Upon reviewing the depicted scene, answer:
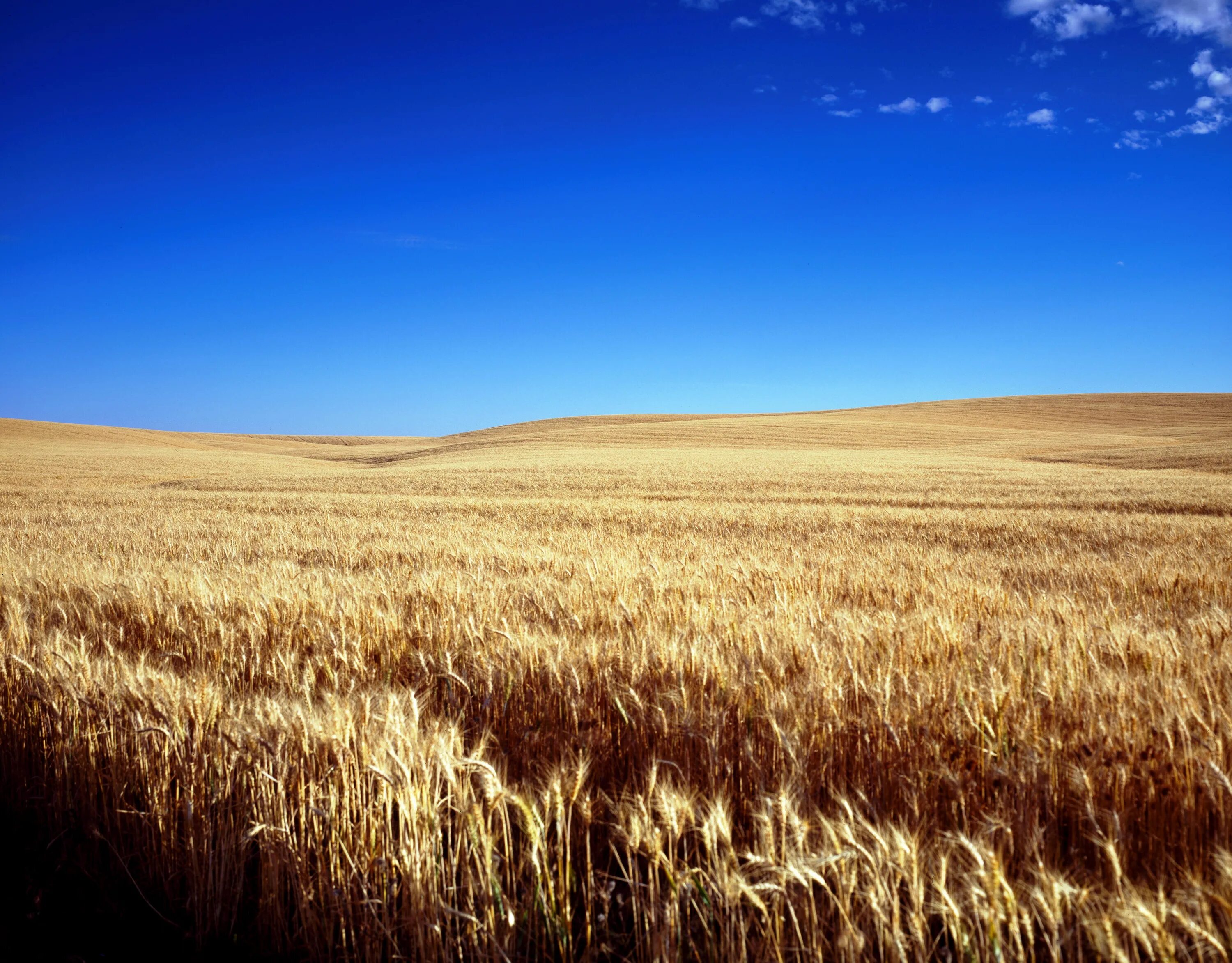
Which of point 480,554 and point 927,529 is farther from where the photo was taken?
point 927,529

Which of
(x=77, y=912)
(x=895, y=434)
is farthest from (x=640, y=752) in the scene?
(x=895, y=434)

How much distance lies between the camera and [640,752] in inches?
96.7

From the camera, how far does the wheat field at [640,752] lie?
1.45 meters

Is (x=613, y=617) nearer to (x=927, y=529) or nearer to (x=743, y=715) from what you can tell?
(x=743, y=715)

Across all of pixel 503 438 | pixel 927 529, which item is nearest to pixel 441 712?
pixel 927 529

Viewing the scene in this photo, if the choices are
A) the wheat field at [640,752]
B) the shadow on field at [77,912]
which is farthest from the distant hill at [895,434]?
the shadow on field at [77,912]

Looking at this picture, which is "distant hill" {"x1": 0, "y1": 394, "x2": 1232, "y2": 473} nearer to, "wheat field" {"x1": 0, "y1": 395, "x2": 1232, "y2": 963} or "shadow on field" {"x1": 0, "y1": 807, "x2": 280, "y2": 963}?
"wheat field" {"x1": 0, "y1": 395, "x2": 1232, "y2": 963}

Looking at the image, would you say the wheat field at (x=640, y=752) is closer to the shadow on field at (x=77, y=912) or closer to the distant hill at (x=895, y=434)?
the shadow on field at (x=77, y=912)

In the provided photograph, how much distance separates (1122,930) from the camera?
50.7 inches

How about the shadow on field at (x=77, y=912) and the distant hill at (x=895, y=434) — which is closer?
the shadow on field at (x=77, y=912)

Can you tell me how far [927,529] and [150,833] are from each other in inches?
414

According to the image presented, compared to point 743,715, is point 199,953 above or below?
below

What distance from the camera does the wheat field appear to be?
1.45 metres

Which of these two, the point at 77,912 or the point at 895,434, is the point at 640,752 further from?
the point at 895,434
